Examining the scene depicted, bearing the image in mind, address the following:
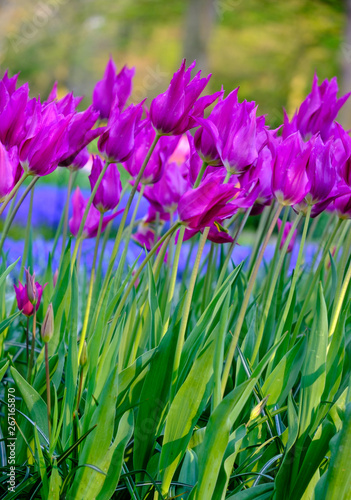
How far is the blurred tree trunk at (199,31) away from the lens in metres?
7.97

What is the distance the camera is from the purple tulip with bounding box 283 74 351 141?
1014 millimetres

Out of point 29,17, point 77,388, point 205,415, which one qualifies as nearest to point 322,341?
point 205,415

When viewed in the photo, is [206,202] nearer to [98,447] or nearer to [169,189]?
[98,447]

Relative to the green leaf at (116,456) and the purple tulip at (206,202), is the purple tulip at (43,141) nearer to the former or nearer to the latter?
the purple tulip at (206,202)

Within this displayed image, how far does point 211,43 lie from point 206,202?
13.4 meters

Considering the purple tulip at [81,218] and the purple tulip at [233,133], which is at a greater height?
the purple tulip at [233,133]

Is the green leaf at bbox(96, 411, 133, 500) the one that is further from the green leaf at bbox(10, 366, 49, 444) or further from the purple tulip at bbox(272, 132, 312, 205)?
the purple tulip at bbox(272, 132, 312, 205)

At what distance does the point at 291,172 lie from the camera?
0.76 meters

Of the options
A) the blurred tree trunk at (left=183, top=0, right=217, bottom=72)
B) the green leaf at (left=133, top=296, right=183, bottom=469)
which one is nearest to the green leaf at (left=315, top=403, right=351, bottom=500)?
the green leaf at (left=133, top=296, right=183, bottom=469)

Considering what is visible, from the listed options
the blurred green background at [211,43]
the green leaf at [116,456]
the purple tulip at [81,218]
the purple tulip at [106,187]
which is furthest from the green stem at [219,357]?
the blurred green background at [211,43]

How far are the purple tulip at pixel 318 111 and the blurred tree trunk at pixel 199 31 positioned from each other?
6.99 m

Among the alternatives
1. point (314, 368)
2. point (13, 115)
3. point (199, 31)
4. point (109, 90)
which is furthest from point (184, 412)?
point (199, 31)

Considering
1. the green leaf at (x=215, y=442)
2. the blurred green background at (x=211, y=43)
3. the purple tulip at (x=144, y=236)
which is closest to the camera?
the green leaf at (x=215, y=442)

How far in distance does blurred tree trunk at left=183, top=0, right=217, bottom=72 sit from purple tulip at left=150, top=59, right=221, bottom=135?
727cm
